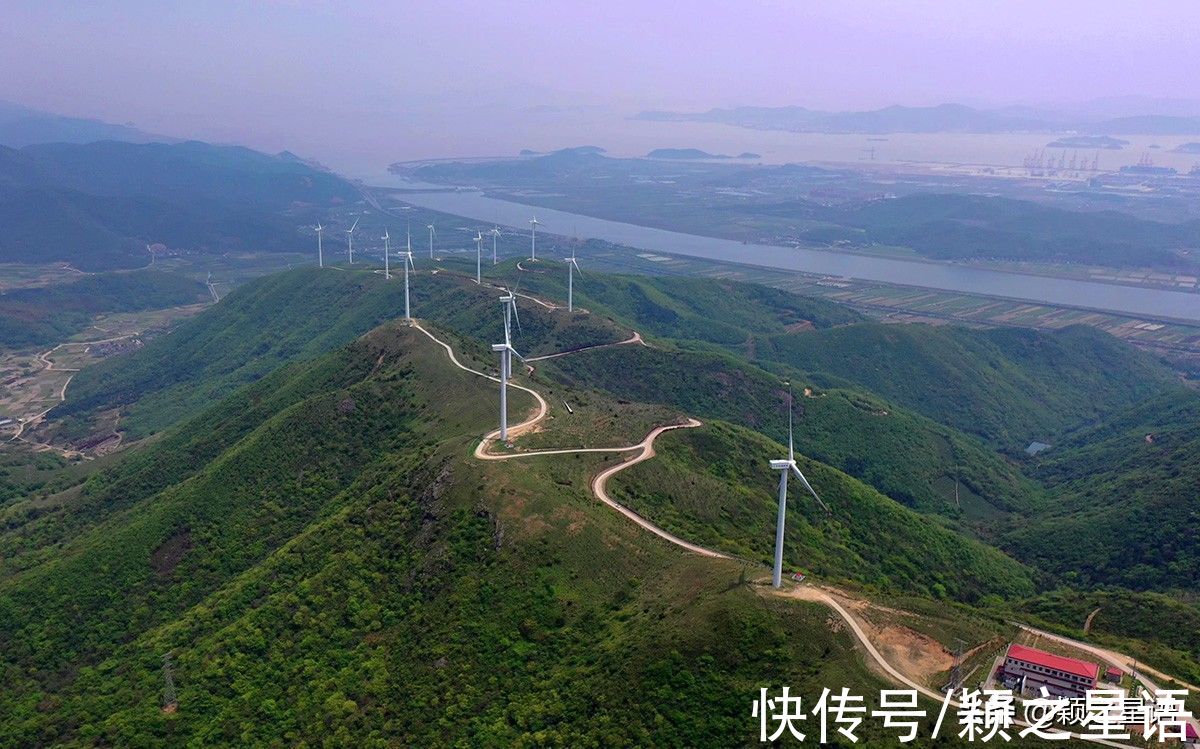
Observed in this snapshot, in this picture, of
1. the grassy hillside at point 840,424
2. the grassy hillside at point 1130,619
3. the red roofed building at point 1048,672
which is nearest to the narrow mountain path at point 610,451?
the red roofed building at point 1048,672

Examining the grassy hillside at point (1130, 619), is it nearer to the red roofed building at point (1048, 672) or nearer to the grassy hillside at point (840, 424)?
the red roofed building at point (1048, 672)

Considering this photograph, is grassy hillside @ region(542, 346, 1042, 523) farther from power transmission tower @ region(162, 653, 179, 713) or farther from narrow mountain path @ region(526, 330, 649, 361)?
power transmission tower @ region(162, 653, 179, 713)

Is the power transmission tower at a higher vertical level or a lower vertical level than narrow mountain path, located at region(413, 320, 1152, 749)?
lower

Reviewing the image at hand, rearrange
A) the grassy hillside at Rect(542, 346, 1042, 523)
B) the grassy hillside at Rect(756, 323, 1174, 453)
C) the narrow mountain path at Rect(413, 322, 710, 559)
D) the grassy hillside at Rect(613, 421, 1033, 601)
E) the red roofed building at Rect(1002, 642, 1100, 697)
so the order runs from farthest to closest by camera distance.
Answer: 1. the grassy hillside at Rect(756, 323, 1174, 453)
2. the grassy hillside at Rect(542, 346, 1042, 523)
3. the grassy hillside at Rect(613, 421, 1033, 601)
4. the narrow mountain path at Rect(413, 322, 710, 559)
5. the red roofed building at Rect(1002, 642, 1100, 697)

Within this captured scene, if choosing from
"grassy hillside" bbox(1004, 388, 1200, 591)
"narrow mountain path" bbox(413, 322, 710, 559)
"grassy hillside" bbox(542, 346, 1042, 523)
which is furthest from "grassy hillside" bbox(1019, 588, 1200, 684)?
"grassy hillside" bbox(542, 346, 1042, 523)

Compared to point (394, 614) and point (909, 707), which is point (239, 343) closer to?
point (394, 614)

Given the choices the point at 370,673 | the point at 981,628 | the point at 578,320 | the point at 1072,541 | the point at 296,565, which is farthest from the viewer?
the point at 578,320

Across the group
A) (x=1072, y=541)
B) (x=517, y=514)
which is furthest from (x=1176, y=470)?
(x=517, y=514)
